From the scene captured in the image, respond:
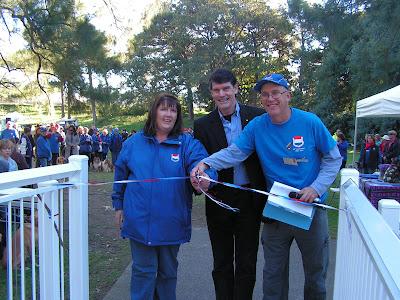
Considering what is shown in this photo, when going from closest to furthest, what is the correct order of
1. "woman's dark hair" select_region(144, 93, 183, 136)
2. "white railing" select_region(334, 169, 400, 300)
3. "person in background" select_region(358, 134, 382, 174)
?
"white railing" select_region(334, 169, 400, 300) < "woman's dark hair" select_region(144, 93, 183, 136) < "person in background" select_region(358, 134, 382, 174)

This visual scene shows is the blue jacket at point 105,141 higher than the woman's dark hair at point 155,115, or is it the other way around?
the woman's dark hair at point 155,115

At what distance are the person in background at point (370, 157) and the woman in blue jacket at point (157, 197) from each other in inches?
422

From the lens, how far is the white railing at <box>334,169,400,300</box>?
0.95 metres

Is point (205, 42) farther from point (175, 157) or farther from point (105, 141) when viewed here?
point (175, 157)

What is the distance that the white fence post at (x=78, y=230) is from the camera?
89.4 inches

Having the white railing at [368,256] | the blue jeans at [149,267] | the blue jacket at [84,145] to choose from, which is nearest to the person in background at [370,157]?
the white railing at [368,256]

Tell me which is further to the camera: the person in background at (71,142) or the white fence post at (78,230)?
the person in background at (71,142)

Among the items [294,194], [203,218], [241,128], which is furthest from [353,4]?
[294,194]

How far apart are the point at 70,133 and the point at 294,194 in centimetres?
1364

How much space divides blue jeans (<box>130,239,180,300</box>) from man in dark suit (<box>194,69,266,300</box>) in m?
0.44

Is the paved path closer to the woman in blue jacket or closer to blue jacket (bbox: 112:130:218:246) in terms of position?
the woman in blue jacket

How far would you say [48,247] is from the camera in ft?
6.77

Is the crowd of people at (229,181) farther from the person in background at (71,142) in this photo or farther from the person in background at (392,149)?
the person in background at (71,142)

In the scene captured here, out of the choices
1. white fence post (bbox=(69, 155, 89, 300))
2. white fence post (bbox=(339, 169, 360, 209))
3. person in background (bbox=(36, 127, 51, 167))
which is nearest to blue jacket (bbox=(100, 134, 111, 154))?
person in background (bbox=(36, 127, 51, 167))
